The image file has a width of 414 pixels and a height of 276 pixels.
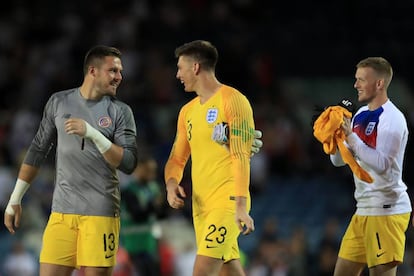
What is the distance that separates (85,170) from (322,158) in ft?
28.2

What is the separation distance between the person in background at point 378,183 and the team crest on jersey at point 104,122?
5.76ft

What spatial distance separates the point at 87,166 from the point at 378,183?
7.20 ft

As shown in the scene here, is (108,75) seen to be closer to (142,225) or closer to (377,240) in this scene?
(377,240)

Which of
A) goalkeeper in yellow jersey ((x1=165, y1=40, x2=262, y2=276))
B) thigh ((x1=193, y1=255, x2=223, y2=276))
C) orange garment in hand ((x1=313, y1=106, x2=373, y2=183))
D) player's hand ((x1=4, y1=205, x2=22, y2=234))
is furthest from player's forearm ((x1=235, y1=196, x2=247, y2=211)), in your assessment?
player's hand ((x1=4, y1=205, x2=22, y2=234))

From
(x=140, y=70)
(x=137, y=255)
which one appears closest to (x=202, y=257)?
(x=137, y=255)

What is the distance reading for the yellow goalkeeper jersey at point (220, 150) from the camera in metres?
7.39

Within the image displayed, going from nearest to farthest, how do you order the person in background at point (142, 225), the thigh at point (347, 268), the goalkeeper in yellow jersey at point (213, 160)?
the goalkeeper in yellow jersey at point (213, 160) → the thigh at point (347, 268) → the person in background at point (142, 225)

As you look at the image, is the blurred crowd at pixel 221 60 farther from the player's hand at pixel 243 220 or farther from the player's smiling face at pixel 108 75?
the player's hand at pixel 243 220

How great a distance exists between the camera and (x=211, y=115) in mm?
7520

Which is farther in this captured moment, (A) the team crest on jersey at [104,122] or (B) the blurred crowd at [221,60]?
(B) the blurred crowd at [221,60]

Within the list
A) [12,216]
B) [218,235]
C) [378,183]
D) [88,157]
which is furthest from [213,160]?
[12,216]

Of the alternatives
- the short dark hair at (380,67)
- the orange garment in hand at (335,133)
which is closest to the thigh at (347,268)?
the orange garment in hand at (335,133)

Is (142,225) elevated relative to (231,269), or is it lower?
elevated

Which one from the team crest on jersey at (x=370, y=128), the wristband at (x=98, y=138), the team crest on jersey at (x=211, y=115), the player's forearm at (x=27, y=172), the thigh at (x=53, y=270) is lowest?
the thigh at (x=53, y=270)
